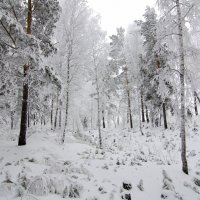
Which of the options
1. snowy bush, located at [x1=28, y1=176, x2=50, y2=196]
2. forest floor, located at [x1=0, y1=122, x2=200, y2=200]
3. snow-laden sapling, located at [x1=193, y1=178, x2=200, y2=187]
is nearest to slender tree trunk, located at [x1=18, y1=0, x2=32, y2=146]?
forest floor, located at [x1=0, y1=122, x2=200, y2=200]

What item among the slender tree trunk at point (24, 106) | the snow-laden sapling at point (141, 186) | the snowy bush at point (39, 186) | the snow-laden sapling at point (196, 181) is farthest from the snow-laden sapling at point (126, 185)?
the slender tree trunk at point (24, 106)

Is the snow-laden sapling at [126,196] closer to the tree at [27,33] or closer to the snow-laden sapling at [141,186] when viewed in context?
the snow-laden sapling at [141,186]

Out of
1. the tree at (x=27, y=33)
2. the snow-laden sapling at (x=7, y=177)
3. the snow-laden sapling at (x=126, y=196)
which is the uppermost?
the tree at (x=27, y=33)

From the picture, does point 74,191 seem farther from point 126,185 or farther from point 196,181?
point 196,181

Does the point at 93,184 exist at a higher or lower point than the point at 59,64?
lower

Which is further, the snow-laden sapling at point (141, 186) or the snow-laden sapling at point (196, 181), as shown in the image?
the snow-laden sapling at point (196, 181)

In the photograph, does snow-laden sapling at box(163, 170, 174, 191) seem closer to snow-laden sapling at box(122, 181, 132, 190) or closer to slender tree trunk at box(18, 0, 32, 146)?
snow-laden sapling at box(122, 181, 132, 190)

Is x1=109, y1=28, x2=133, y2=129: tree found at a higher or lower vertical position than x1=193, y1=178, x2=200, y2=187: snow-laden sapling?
higher

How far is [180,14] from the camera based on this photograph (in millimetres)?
8828

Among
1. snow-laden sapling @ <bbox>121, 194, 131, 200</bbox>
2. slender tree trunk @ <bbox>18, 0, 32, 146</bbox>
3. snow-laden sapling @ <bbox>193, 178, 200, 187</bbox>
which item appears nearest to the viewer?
snow-laden sapling @ <bbox>121, 194, 131, 200</bbox>

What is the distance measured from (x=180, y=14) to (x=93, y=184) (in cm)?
774

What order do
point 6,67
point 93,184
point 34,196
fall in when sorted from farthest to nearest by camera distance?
point 6,67
point 93,184
point 34,196

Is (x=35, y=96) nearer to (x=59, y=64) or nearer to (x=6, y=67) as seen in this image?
(x=6, y=67)

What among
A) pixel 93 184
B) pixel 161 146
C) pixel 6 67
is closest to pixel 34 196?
pixel 93 184
